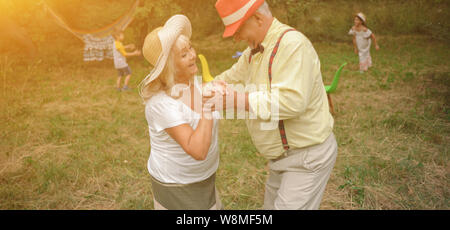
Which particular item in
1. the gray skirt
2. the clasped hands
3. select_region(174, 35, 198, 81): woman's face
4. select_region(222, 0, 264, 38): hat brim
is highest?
select_region(222, 0, 264, 38): hat brim

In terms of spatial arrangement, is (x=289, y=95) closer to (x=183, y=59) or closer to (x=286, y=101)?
(x=286, y=101)

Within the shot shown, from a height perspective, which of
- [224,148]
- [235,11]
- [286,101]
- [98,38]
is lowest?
[224,148]

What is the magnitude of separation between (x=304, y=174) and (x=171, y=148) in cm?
93

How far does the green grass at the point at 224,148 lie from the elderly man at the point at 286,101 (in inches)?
59.4

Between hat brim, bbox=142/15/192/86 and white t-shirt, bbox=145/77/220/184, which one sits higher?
hat brim, bbox=142/15/192/86

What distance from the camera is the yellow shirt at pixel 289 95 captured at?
1.64m

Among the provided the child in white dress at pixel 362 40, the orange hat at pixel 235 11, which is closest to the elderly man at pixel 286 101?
the orange hat at pixel 235 11

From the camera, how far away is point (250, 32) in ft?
6.31

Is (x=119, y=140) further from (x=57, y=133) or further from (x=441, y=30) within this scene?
(x=441, y=30)

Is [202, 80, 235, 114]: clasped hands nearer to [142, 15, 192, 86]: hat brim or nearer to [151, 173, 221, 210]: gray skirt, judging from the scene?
[142, 15, 192, 86]: hat brim

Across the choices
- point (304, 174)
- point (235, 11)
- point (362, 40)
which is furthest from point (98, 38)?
point (304, 174)

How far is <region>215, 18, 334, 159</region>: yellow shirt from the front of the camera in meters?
1.64

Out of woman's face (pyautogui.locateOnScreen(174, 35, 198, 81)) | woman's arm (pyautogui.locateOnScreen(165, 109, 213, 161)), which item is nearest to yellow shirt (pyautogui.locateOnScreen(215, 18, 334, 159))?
woman's arm (pyautogui.locateOnScreen(165, 109, 213, 161))
